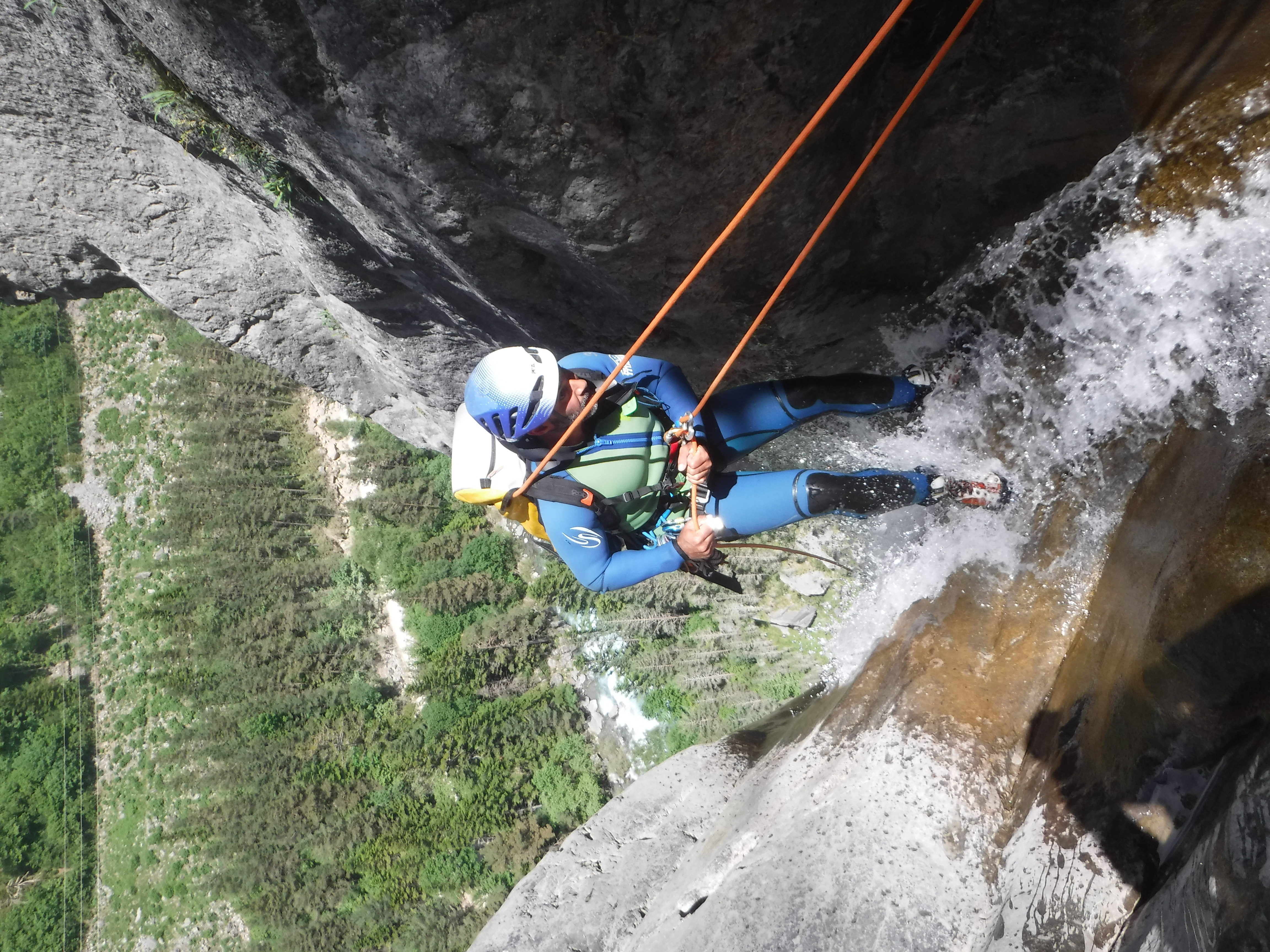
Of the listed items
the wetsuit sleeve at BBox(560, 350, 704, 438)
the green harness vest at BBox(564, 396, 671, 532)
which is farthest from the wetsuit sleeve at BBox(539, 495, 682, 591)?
the wetsuit sleeve at BBox(560, 350, 704, 438)

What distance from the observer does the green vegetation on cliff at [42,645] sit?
22.3ft

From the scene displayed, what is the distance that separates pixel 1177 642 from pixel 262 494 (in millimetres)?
8737

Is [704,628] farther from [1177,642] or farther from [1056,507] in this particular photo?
[1177,642]

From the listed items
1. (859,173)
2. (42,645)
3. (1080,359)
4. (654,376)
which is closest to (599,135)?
(859,173)

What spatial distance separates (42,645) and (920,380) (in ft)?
31.6

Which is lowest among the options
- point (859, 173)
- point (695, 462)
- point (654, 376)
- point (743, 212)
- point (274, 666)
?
point (274, 666)

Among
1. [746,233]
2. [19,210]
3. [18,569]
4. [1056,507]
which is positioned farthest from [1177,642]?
[18,569]

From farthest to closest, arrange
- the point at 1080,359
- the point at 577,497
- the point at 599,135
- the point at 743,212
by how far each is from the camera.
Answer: the point at 1080,359
the point at 577,497
the point at 599,135
the point at 743,212

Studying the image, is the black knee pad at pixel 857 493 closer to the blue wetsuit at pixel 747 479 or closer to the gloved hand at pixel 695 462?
the blue wetsuit at pixel 747 479

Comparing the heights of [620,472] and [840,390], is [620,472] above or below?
below

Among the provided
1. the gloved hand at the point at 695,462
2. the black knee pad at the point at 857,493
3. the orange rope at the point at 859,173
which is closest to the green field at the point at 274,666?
the black knee pad at the point at 857,493

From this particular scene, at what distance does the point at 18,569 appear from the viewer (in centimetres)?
743

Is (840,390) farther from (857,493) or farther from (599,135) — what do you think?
(599,135)

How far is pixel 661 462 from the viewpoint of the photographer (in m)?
2.80
